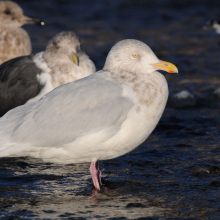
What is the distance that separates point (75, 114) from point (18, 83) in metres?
1.92

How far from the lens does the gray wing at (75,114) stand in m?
4.34

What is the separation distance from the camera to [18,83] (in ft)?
19.9

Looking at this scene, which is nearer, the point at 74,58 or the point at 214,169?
the point at 214,169

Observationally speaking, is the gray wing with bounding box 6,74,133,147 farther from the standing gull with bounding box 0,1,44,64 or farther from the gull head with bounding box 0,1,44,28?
the gull head with bounding box 0,1,44,28

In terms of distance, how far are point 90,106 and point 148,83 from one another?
0.59m

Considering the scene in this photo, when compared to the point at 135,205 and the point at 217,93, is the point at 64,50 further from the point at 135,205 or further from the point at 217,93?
the point at 217,93

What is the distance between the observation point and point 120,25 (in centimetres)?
1327

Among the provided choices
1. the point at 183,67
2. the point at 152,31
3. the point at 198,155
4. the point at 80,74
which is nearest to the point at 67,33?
Answer: the point at 80,74

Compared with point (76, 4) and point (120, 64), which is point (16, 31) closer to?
point (120, 64)

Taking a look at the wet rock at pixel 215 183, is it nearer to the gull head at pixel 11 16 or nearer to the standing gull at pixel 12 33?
the standing gull at pixel 12 33

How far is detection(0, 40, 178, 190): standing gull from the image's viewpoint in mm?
4332

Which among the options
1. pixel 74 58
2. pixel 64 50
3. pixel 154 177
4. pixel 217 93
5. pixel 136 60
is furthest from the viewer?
pixel 217 93

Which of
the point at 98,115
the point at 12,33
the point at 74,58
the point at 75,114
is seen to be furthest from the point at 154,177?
the point at 12,33

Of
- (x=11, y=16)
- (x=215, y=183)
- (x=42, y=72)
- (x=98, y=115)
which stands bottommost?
(x=215, y=183)
